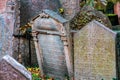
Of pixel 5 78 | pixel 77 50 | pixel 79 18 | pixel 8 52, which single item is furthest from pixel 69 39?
pixel 5 78

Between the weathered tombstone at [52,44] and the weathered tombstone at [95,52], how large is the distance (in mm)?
304

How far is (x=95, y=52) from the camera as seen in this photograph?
7.43m

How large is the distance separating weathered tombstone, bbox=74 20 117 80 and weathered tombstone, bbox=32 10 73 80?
30 centimetres

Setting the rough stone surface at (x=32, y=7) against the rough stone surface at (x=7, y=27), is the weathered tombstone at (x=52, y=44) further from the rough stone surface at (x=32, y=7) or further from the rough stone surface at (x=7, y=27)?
the rough stone surface at (x=32, y=7)

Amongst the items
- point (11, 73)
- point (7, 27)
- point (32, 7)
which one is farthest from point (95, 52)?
point (32, 7)

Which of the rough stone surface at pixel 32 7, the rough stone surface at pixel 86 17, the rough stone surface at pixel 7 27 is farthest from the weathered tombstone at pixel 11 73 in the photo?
the rough stone surface at pixel 32 7

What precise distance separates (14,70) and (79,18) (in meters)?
4.32

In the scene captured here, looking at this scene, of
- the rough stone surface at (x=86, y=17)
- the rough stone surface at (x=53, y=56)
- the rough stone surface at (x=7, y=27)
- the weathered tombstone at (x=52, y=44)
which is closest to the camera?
the weathered tombstone at (x=52, y=44)

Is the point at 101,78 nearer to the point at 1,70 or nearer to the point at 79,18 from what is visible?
the point at 79,18

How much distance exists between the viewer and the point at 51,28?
798cm

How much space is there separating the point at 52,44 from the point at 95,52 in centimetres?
124

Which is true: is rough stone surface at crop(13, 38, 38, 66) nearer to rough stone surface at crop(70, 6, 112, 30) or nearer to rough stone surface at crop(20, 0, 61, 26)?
rough stone surface at crop(20, 0, 61, 26)

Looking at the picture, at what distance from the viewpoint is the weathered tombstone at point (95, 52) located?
23.6ft

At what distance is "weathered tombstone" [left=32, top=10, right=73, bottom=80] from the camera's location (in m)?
7.85
